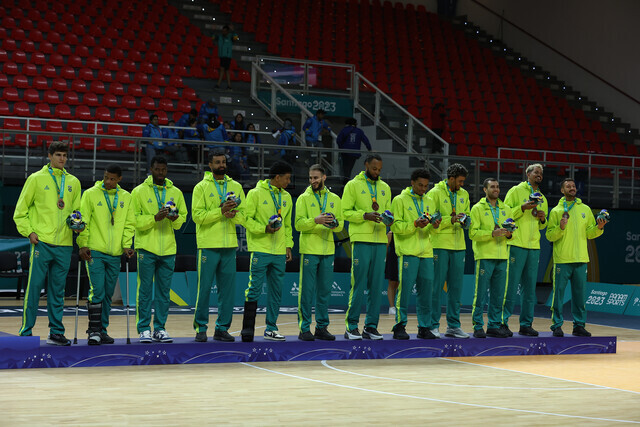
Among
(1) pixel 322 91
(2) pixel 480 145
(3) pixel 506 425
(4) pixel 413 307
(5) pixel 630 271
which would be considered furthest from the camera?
(2) pixel 480 145

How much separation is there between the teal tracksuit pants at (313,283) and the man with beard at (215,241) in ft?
2.67

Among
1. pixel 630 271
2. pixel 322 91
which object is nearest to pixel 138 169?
pixel 322 91

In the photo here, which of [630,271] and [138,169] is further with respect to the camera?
[630,271]

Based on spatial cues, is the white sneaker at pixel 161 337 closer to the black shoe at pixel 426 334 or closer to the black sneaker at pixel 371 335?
the black sneaker at pixel 371 335

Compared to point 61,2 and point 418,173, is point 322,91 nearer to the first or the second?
point 61,2

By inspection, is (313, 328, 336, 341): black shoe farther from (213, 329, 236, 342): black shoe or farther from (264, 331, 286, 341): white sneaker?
(213, 329, 236, 342): black shoe

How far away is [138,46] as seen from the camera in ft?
75.2

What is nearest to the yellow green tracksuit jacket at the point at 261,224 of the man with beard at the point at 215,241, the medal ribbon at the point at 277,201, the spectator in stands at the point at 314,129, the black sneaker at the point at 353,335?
the medal ribbon at the point at 277,201

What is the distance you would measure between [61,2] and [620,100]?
16290mm

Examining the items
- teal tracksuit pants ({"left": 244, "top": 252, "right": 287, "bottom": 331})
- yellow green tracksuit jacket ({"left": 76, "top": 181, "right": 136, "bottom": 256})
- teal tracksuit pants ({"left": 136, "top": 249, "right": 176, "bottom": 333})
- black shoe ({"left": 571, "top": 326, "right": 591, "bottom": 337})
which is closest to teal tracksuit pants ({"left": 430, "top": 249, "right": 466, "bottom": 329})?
black shoe ({"left": 571, "top": 326, "right": 591, "bottom": 337})

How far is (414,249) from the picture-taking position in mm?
10680

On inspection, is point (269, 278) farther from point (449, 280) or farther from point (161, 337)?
point (449, 280)

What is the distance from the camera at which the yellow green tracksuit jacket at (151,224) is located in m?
9.85

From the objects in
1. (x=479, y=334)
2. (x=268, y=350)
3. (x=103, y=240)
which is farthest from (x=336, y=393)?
(x=479, y=334)
